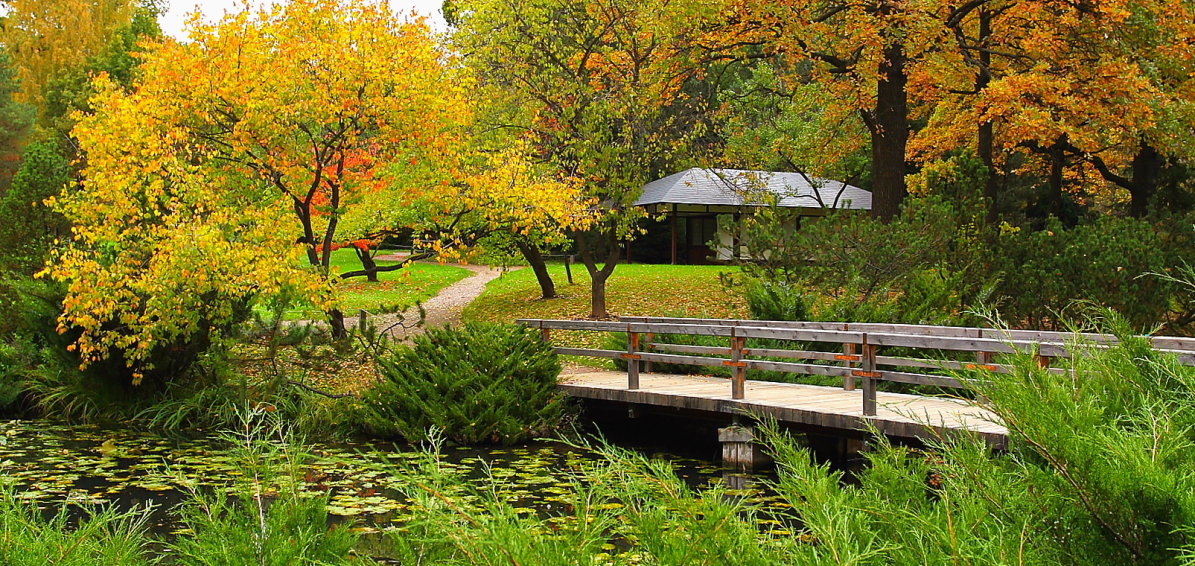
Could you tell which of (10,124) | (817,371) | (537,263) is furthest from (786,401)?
(10,124)

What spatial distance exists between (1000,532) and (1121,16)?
1654 cm

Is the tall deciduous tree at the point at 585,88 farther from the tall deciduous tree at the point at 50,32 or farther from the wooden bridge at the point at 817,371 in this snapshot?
the tall deciduous tree at the point at 50,32

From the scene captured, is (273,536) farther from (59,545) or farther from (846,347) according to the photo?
(846,347)

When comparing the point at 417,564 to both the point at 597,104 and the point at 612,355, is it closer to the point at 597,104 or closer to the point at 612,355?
the point at 612,355

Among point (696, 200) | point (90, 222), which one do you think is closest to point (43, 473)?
point (90, 222)

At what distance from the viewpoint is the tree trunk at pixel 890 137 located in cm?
1844

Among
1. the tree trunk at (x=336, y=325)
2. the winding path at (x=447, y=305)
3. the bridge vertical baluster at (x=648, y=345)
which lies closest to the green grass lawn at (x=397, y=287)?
the winding path at (x=447, y=305)

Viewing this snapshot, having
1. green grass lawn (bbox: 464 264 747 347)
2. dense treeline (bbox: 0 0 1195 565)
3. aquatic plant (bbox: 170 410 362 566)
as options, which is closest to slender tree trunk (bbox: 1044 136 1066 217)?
dense treeline (bbox: 0 0 1195 565)

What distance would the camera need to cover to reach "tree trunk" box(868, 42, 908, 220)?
726 inches

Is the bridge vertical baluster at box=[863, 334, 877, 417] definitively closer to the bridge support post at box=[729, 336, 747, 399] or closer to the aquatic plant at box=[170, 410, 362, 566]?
the bridge support post at box=[729, 336, 747, 399]

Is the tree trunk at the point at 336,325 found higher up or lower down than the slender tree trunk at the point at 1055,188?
lower down

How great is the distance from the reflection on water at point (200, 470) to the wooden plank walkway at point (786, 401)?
680 mm

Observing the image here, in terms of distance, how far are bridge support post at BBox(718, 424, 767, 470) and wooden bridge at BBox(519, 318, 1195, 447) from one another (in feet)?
0.74

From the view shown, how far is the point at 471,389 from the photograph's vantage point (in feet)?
38.3
